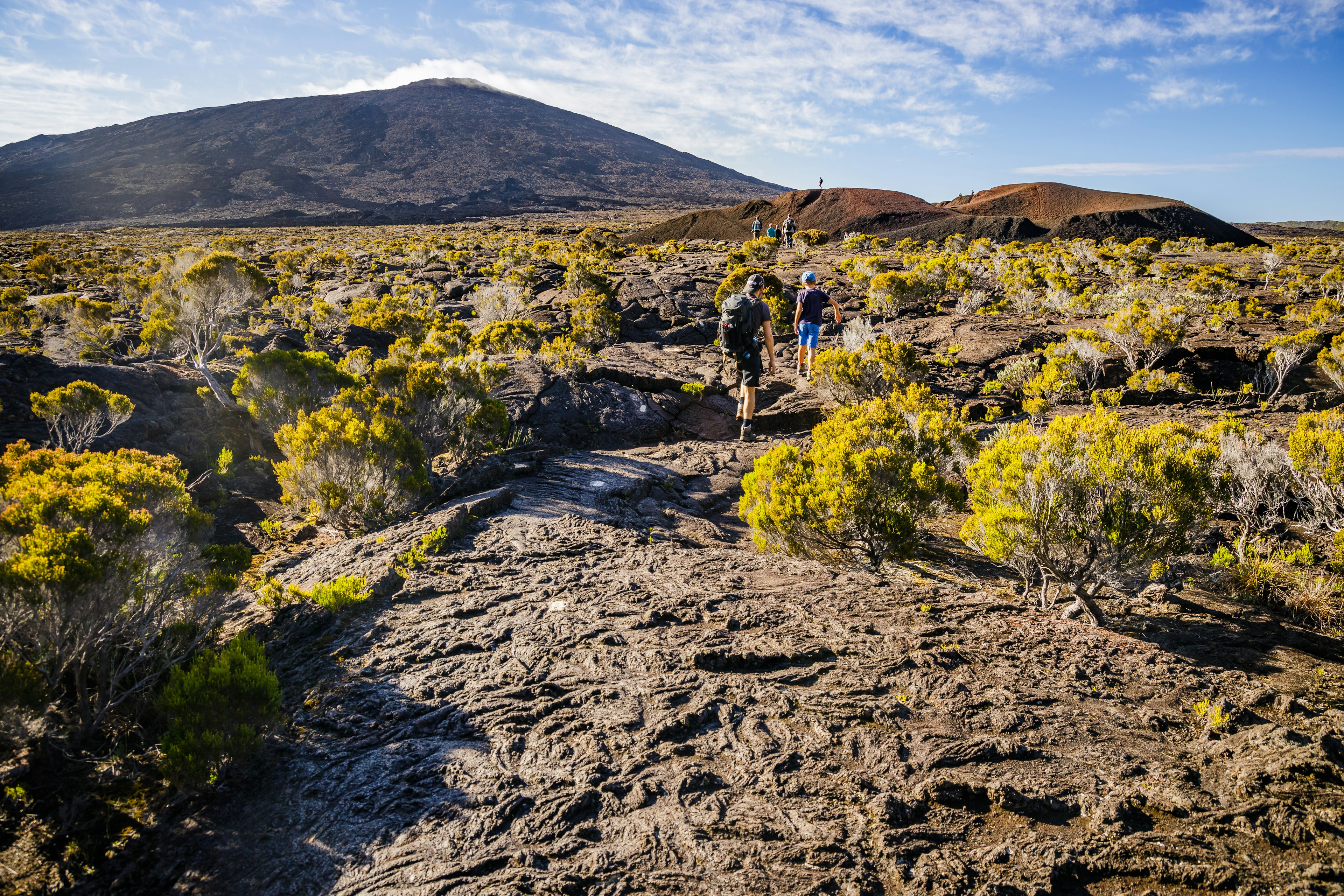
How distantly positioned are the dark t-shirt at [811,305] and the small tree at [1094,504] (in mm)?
6288

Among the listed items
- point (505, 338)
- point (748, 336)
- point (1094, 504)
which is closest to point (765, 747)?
point (1094, 504)

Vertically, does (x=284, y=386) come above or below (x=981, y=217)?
below

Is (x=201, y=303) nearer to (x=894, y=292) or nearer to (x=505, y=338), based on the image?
(x=505, y=338)

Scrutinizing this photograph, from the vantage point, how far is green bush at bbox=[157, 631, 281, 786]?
8.76 feet

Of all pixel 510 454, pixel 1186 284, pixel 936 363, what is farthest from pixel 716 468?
pixel 1186 284

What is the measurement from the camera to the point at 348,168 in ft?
325

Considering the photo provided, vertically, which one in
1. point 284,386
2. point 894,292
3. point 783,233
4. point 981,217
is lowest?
point 284,386

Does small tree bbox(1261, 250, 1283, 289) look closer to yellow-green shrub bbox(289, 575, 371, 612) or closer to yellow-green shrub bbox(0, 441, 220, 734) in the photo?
yellow-green shrub bbox(289, 575, 371, 612)

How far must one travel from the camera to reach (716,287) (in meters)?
18.7

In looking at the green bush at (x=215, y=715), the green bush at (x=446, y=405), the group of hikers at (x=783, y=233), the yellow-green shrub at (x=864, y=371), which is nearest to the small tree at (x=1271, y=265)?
the yellow-green shrub at (x=864, y=371)

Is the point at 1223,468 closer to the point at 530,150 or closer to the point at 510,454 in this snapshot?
the point at 510,454

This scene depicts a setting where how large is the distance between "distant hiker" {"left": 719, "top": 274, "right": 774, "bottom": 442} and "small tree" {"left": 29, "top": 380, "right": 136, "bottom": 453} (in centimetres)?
739

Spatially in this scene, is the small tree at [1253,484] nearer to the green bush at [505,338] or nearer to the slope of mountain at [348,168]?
the green bush at [505,338]

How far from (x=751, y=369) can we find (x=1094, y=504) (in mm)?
4632
